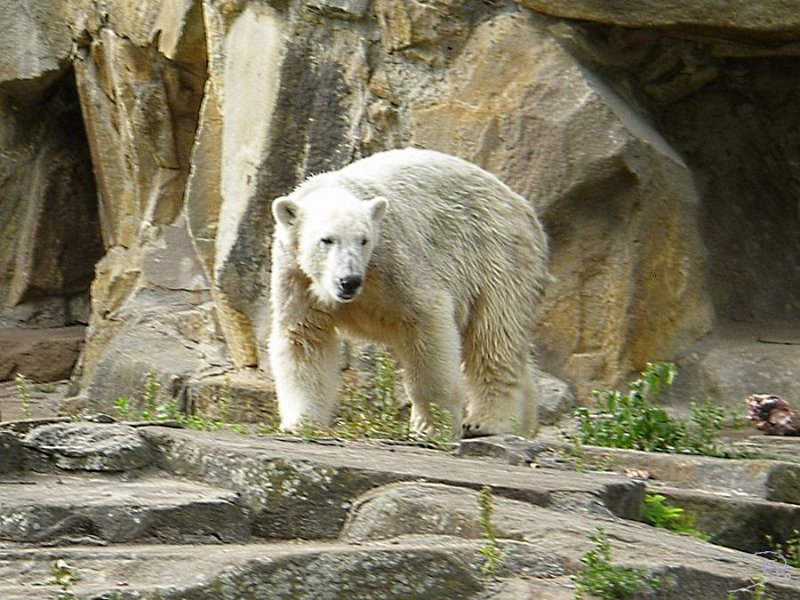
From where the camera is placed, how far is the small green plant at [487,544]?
11.5 ft

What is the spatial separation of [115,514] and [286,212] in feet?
10.6

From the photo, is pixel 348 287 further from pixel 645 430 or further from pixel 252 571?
pixel 252 571

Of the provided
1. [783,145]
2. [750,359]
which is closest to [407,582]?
[750,359]

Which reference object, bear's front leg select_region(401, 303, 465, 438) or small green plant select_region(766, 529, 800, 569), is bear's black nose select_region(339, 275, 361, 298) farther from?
small green plant select_region(766, 529, 800, 569)

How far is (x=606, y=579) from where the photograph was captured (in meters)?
3.40

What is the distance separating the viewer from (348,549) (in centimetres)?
342

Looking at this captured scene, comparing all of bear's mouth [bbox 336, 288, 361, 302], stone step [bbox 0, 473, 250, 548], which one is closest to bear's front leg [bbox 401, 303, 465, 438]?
bear's mouth [bbox 336, 288, 361, 302]

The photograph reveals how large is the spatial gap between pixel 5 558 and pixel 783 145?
7.56 meters

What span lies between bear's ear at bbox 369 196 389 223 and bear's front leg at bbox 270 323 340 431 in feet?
1.94

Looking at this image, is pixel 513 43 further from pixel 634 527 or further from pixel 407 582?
pixel 407 582

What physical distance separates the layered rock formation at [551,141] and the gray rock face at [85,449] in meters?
4.82

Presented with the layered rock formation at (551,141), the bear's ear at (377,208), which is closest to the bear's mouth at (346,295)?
the bear's ear at (377,208)

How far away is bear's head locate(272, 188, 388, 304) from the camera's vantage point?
6.29 m

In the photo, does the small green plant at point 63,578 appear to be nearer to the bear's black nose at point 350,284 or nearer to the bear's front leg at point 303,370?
the bear's black nose at point 350,284
